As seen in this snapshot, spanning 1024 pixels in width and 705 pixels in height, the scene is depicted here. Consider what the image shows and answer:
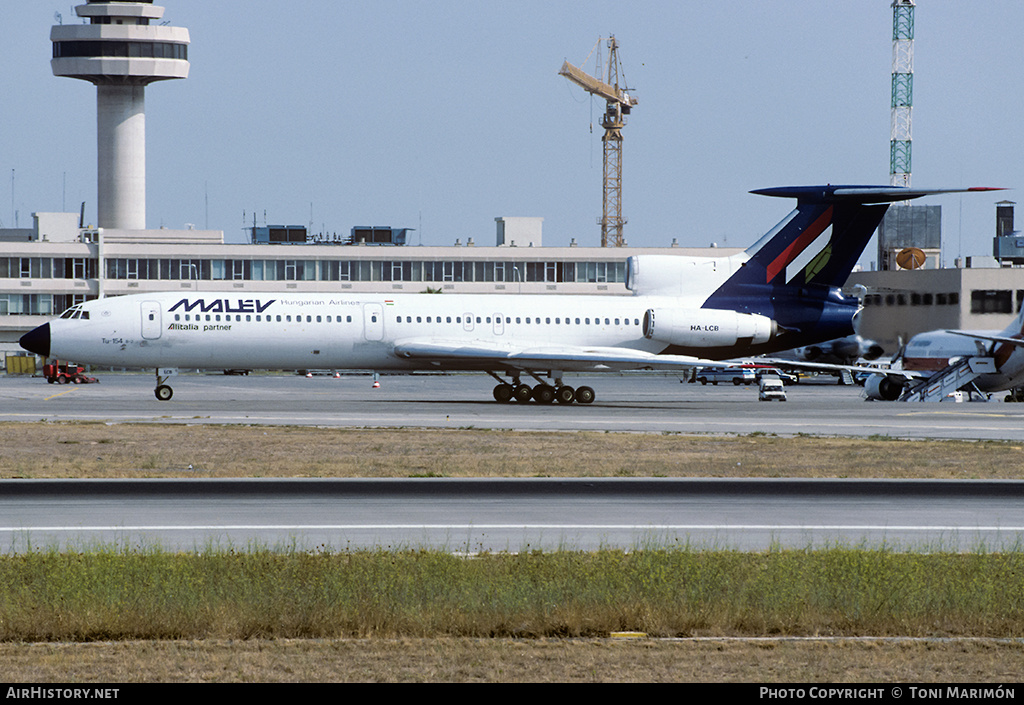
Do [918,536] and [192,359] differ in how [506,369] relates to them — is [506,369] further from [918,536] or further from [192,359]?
[918,536]

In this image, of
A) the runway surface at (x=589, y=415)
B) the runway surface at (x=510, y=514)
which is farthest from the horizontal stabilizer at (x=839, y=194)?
the runway surface at (x=510, y=514)

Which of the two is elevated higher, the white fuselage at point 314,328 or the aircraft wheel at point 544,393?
the white fuselage at point 314,328

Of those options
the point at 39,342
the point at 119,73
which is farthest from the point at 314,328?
the point at 119,73

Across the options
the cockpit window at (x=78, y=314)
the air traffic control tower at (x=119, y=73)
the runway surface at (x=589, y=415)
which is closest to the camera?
the runway surface at (x=589, y=415)

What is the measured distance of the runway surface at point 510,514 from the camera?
16.2m

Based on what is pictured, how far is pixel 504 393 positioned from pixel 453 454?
20940mm

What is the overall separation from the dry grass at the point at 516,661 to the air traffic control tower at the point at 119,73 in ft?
441

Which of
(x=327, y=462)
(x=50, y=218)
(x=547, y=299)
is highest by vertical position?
(x=50, y=218)

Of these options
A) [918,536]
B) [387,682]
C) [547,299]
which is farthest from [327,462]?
[547,299]

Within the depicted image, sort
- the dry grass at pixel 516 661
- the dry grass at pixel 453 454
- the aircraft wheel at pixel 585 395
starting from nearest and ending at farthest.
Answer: the dry grass at pixel 516 661, the dry grass at pixel 453 454, the aircraft wheel at pixel 585 395

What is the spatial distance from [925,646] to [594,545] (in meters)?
6.10

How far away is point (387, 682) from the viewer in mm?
9062

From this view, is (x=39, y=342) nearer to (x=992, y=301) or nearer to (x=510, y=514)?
(x=510, y=514)

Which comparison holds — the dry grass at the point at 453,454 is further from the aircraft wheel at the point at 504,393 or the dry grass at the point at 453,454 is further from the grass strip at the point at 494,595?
the aircraft wheel at the point at 504,393
